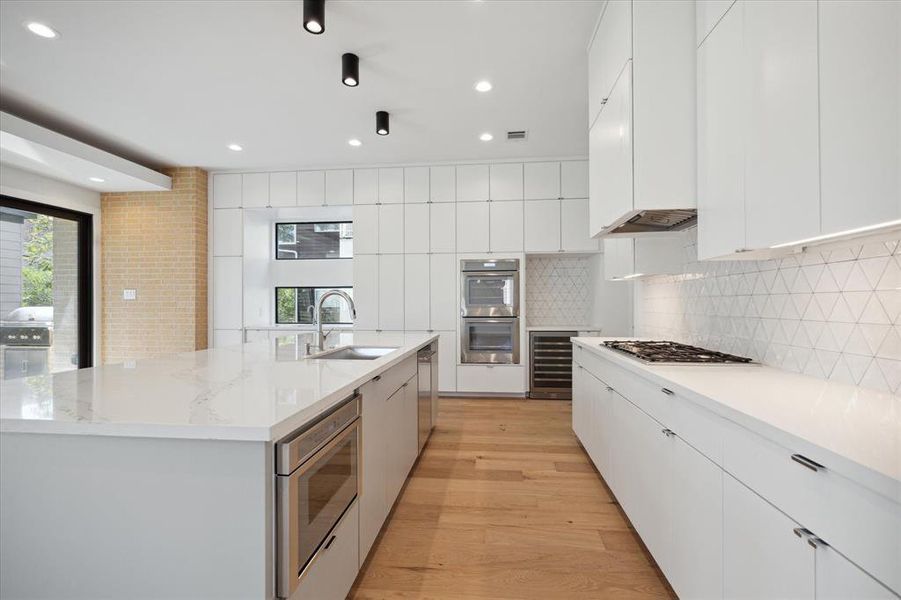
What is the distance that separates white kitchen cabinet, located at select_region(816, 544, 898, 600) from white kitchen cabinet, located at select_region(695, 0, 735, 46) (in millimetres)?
1830

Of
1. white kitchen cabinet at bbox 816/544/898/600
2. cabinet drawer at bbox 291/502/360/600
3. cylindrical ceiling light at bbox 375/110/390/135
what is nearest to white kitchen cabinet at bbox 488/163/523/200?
cylindrical ceiling light at bbox 375/110/390/135

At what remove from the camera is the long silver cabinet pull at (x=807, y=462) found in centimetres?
82

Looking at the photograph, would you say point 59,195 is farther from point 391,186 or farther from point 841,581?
point 841,581

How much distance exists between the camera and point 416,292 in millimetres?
4852

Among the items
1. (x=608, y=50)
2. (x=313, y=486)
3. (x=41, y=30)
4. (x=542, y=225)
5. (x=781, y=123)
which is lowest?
(x=313, y=486)

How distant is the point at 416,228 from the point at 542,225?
59.0 inches

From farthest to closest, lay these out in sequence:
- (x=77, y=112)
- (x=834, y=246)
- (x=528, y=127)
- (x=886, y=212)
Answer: (x=528, y=127) < (x=77, y=112) < (x=834, y=246) < (x=886, y=212)

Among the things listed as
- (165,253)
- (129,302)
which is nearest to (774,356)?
(165,253)

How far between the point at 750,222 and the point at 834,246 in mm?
295

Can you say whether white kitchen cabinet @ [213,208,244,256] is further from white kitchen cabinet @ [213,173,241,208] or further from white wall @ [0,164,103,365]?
white wall @ [0,164,103,365]

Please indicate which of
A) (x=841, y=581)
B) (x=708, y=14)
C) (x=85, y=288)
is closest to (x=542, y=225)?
(x=708, y=14)

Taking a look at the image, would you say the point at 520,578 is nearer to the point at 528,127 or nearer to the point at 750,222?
the point at 750,222

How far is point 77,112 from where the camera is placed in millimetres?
3605

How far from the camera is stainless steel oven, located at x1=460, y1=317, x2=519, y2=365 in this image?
473 centimetres
